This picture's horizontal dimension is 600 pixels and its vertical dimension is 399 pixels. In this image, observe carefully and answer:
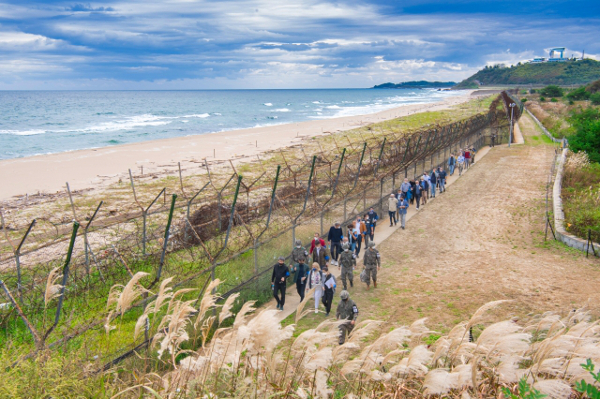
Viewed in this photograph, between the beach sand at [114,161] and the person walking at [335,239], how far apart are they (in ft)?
60.3

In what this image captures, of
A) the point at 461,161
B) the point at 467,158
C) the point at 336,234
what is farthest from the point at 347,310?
the point at 467,158

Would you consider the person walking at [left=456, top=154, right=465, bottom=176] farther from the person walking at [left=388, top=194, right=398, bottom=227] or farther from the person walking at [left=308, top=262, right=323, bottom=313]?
the person walking at [left=308, top=262, right=323, bottom=313]

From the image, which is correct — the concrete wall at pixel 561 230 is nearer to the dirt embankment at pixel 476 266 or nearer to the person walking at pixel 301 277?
the dirt embankment at pixel 476 266

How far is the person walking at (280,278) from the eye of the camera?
1034 cm

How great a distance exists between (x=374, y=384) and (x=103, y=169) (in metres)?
32.9

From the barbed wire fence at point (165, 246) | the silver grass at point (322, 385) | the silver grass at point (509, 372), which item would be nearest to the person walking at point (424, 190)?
the barbed wire fence at point (165, 246)

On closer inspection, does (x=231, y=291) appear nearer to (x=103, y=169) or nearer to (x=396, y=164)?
(x=396, y=164)

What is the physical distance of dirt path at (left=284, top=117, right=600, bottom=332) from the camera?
417 inches

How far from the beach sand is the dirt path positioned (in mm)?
17035

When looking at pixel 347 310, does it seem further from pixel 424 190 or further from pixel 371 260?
pixel 424 190

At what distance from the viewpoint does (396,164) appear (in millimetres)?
22125

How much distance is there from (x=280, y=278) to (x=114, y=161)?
31346 millimetres

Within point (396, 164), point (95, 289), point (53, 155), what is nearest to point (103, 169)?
point (53, 155)

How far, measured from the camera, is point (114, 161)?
37281mm
